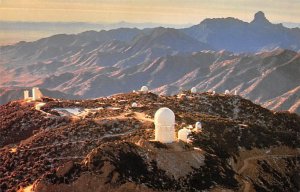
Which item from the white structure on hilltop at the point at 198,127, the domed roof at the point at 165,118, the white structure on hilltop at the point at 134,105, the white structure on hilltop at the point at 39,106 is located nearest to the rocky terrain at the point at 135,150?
the white structure on hilltop at the point at 134,105

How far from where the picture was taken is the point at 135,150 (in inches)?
3076

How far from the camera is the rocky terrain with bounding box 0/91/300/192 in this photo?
2854 inches

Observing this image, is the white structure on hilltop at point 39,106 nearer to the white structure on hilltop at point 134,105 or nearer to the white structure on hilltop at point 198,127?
the white structure on hilltop at point 134,105

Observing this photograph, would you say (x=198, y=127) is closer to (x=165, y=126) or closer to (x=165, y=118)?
(x=165, y=126)

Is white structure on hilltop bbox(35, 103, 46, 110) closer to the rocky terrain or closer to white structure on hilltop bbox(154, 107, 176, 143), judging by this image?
the rocky terrain

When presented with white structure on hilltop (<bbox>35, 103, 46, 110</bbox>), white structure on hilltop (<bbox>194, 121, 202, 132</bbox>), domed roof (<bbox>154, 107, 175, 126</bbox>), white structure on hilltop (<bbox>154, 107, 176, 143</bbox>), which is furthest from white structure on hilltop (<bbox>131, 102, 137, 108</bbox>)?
domed roof (<bbox>154, 107, 175, 126</bbox>)

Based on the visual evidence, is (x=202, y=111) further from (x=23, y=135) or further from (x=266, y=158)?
(x=23, y=135)

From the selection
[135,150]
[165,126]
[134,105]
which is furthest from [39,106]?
[135,150]

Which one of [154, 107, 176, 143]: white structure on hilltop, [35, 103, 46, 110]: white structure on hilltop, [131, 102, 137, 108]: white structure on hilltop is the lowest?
[131, 102, 137, 108]: white structure on hilltop

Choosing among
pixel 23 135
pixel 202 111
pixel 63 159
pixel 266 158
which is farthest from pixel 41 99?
pixel 266 158

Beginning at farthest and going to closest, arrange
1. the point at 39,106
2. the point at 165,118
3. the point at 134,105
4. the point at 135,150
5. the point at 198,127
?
the point at 134,105, the point at 39,106, the point at 198,127, the point at 165,118, the point at 135,150

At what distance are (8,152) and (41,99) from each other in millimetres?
39730

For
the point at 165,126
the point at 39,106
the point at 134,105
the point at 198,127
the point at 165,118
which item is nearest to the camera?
the point at 165,118

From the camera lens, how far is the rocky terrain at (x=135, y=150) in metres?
72.5
